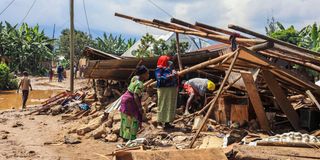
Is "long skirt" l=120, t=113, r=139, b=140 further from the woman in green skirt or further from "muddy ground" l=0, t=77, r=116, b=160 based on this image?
"muddy ground" l=0, t=77, r=116, b=160

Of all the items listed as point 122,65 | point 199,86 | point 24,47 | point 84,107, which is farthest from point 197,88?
point 24,47

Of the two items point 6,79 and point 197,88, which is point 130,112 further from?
point 6,79

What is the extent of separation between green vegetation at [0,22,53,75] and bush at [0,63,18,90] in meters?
11.4

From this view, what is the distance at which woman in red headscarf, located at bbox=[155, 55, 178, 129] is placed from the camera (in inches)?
306

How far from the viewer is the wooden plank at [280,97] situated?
7328 millimetres

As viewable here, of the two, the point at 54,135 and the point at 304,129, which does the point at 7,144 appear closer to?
the point at 54,135

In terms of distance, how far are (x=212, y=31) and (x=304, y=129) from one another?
2.62 meters

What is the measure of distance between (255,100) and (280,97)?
0.46 m

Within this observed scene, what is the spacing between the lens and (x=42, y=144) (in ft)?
25.2

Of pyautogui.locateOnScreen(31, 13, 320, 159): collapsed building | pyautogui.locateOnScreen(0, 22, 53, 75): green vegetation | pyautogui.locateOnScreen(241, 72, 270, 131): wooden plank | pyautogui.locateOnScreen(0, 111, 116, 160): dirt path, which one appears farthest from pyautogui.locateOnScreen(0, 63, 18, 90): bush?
pyautogui.locateOnScreen(241, 72, 270, 131): wooden plank

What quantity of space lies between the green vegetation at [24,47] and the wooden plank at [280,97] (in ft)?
114

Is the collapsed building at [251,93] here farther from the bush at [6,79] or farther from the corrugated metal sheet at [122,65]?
the bush at [6,79]

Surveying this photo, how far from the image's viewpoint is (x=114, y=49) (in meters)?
46.7

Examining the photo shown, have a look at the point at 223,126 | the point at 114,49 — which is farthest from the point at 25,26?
the point at 223,126
